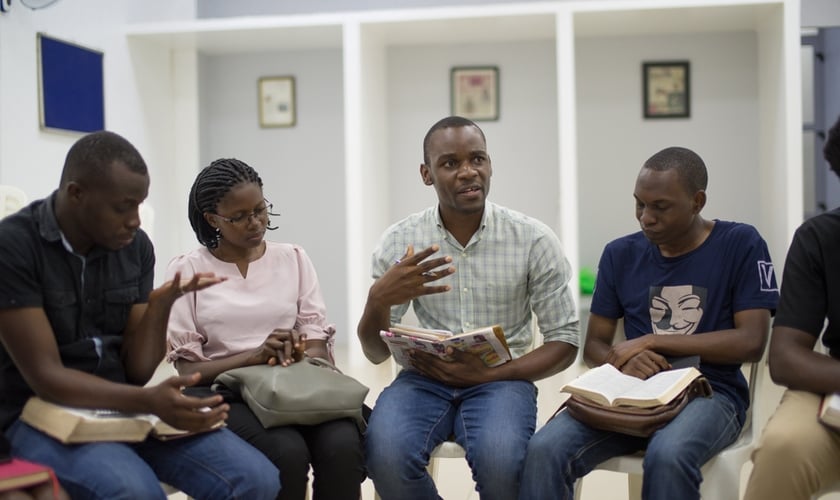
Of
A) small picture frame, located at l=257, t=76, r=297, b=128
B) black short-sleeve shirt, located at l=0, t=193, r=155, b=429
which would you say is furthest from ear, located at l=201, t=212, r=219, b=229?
small picture frame, located at l=257, t=76, r=297, b=128

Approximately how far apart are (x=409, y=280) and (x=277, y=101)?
467 cm

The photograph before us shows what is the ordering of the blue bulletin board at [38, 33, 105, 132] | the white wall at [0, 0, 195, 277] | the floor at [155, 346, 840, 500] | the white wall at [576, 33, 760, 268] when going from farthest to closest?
1. the white wall at [576, 33, 760, 268]
2. the blue bulletin board at [38, 33, 105, 132]
3. the white wall at [0, 0, 195, 277]
4. the floor at [155, 346, 840, 500]

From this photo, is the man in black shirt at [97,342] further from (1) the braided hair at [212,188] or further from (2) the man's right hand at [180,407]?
(1) the braided hair at [212,188]

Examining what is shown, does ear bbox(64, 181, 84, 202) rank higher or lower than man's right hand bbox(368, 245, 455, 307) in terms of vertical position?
higher

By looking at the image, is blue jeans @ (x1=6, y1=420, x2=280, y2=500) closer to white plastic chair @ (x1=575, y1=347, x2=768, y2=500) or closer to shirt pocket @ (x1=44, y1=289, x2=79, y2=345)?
shirt pocket @ (x1=44, y1=289, x2=79, y2=345)

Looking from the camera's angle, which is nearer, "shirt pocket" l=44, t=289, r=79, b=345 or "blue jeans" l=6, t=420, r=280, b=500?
"blue jeans" l=6, t=420, r=280, b=500

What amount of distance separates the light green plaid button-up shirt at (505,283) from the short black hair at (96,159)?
91 centimetres

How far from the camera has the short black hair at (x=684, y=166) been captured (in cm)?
236

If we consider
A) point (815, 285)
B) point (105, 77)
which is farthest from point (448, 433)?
point (105, 77)

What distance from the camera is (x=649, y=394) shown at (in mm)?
2072

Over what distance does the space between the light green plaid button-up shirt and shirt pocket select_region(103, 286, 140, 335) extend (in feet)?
2.56

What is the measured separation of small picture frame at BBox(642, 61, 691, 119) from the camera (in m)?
6.15

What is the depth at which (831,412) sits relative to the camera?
1.92m

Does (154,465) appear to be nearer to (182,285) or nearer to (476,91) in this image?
(182,285)
